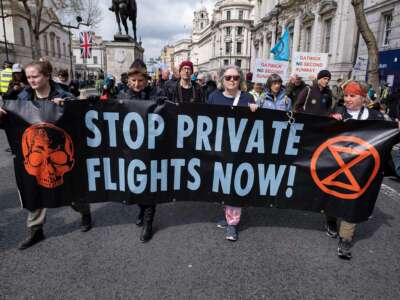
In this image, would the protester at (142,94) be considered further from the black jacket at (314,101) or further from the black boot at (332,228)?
the black jacket at (314,101)

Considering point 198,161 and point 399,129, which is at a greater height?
point 399,129

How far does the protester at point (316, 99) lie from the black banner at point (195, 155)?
2927 mm

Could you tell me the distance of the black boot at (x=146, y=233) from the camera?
3273 millimetres

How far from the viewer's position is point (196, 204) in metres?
4.38

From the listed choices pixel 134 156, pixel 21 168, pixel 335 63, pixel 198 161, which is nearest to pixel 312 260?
pixel 198 161

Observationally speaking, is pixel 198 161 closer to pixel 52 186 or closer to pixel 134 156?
pixel 134 156

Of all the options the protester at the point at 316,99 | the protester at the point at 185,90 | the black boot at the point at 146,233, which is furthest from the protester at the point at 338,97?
the black boot at the point at 146,233

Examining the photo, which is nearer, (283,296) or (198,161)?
(283,296)

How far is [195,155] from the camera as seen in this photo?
3219mm

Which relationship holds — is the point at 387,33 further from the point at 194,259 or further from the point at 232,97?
the point at 194,259

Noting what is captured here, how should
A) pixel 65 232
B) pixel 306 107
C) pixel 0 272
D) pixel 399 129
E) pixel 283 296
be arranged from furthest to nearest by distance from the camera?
pixel 306 107 → pixel 65 232 → pixel 399 129 → pixel 0 272 → pixel 283 296

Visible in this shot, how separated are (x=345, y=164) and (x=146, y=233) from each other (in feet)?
7.23

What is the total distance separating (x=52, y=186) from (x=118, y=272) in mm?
1127

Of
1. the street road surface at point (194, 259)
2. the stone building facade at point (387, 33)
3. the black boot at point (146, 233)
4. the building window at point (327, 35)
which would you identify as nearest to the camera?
the street road surface at point (194, 259)
